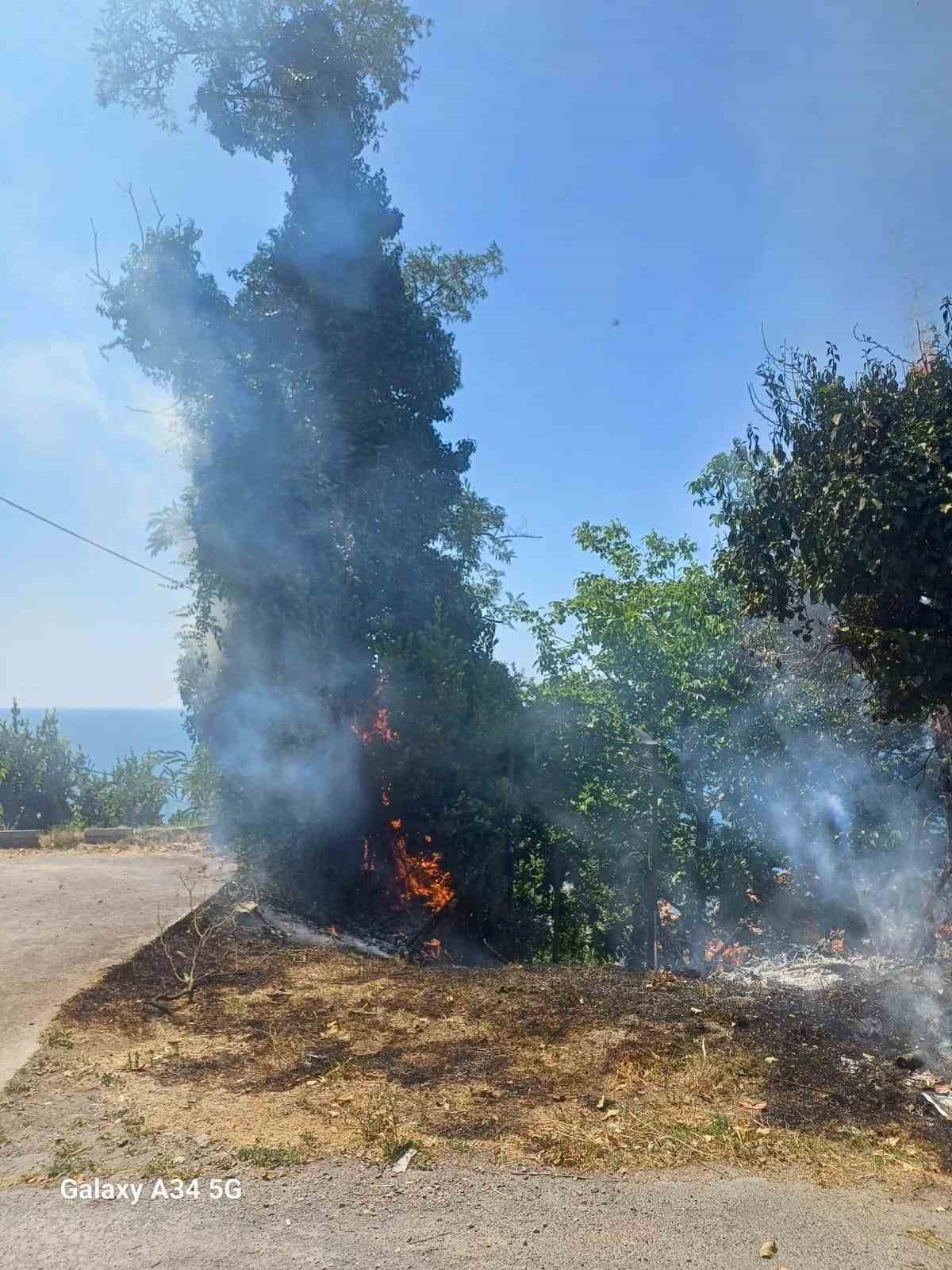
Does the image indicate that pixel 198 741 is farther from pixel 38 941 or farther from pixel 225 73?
pixel 225 73

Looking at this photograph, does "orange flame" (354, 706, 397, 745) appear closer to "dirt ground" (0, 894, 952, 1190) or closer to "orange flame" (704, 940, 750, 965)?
"dirt ground" (0, 894, 952, 1190)

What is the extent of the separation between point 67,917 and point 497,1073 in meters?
6.71

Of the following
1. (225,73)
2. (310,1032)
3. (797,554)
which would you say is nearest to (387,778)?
(310,1032)

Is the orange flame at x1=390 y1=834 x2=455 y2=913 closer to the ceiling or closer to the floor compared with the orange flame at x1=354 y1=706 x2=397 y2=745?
closer to the floor

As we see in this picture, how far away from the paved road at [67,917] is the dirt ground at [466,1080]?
1.06 ft

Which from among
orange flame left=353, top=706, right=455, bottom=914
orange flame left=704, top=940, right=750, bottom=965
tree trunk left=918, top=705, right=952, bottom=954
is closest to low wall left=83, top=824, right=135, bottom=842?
orange flame left=353, top=706, right=455, bottom=914

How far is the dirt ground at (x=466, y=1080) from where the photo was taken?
16.1 feet

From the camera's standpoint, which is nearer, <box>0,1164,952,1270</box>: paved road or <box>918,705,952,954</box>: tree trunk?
<box>0,1164,952,1270</box>: paved road

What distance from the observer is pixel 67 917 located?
34.5 feet

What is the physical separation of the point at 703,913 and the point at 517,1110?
12.4 metres

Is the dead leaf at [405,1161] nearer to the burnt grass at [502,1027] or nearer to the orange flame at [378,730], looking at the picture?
the burnt grass at [502,1027]

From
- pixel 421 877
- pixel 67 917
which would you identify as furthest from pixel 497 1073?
pixel 421 877

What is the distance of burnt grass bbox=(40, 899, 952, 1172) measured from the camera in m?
5.81

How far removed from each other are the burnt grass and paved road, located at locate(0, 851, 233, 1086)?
1.17 ft
